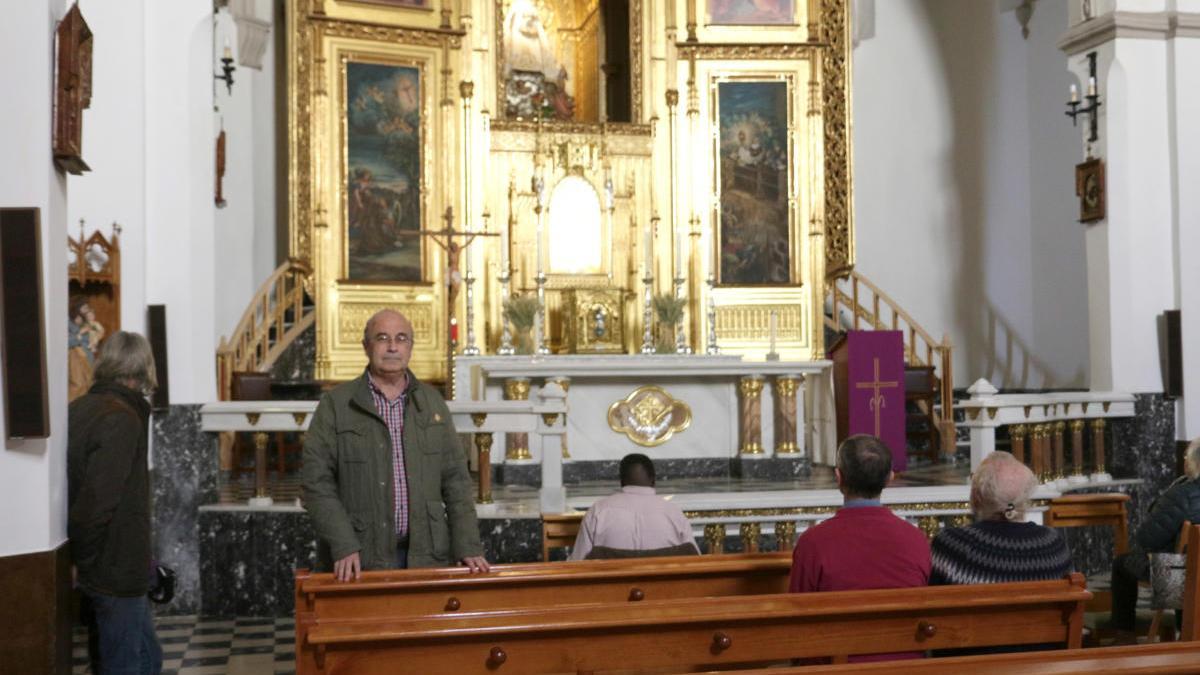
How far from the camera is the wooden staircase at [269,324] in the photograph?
39.5 ft

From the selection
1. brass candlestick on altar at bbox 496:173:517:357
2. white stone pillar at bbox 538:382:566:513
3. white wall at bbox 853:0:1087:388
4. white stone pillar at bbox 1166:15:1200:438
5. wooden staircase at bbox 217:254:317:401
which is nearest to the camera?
white stone pillar at bbox 538:382:566:513

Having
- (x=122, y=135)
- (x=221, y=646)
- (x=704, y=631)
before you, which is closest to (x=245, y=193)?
(x=122, y=135)

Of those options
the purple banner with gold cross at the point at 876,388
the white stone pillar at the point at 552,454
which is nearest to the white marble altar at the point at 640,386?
the purple banner with gold cross at the point at 876,388

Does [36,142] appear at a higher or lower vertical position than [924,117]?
lower

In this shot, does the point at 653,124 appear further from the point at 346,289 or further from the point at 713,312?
the point at 346,289

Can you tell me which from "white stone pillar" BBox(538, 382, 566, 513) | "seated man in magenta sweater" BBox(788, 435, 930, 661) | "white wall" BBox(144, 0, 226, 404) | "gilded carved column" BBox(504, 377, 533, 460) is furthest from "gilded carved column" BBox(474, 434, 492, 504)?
"seated man in magenta sweater" BBox(788, 435, 930, 661)

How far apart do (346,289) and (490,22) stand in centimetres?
313

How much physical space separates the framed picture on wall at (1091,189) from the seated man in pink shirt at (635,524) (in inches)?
296

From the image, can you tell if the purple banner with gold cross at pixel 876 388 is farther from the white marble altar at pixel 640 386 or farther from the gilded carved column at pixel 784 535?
the gilded carved column at pixel 784 535

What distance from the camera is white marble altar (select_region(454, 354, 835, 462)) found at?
1108 cm

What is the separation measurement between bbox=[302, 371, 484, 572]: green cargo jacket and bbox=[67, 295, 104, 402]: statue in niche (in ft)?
15.3

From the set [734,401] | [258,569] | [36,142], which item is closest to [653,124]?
[734,401]

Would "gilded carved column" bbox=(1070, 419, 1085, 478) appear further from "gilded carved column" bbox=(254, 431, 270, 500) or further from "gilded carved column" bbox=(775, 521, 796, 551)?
"gilded carved column" bbox=(254, 431, 270, 500)

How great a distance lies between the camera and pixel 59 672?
4.77 m
